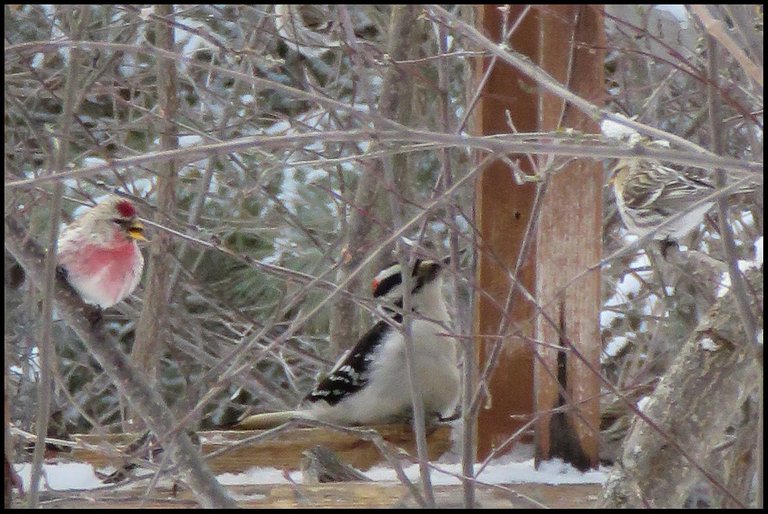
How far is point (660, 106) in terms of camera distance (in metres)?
6.14

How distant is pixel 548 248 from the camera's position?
12.9ft

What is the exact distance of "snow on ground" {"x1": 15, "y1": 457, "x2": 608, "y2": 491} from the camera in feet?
12.5

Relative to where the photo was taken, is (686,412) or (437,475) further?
(437,475)

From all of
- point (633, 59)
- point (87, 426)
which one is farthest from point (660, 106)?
point (87, 426)

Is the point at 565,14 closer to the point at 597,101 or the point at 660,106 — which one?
the point at 597,101

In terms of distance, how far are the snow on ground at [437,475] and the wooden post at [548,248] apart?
6cm

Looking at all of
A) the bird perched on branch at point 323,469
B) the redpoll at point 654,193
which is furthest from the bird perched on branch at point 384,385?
the redpoll at point 654,193

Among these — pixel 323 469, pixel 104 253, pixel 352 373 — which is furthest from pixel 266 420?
pixel 104 253

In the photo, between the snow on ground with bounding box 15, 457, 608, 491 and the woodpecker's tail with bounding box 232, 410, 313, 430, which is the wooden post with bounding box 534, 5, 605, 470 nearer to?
the snow on ground with bounding box 15, 457, 608, 491

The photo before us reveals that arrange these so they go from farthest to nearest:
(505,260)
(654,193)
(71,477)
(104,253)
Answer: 1. (654,193)
2. (104,253)
3. (505,260)
4. (71,477)

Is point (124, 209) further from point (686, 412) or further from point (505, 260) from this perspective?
point (686, 412)

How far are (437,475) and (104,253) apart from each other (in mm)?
1506

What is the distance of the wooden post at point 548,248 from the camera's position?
3904mm

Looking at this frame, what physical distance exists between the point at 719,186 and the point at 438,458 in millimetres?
1947
